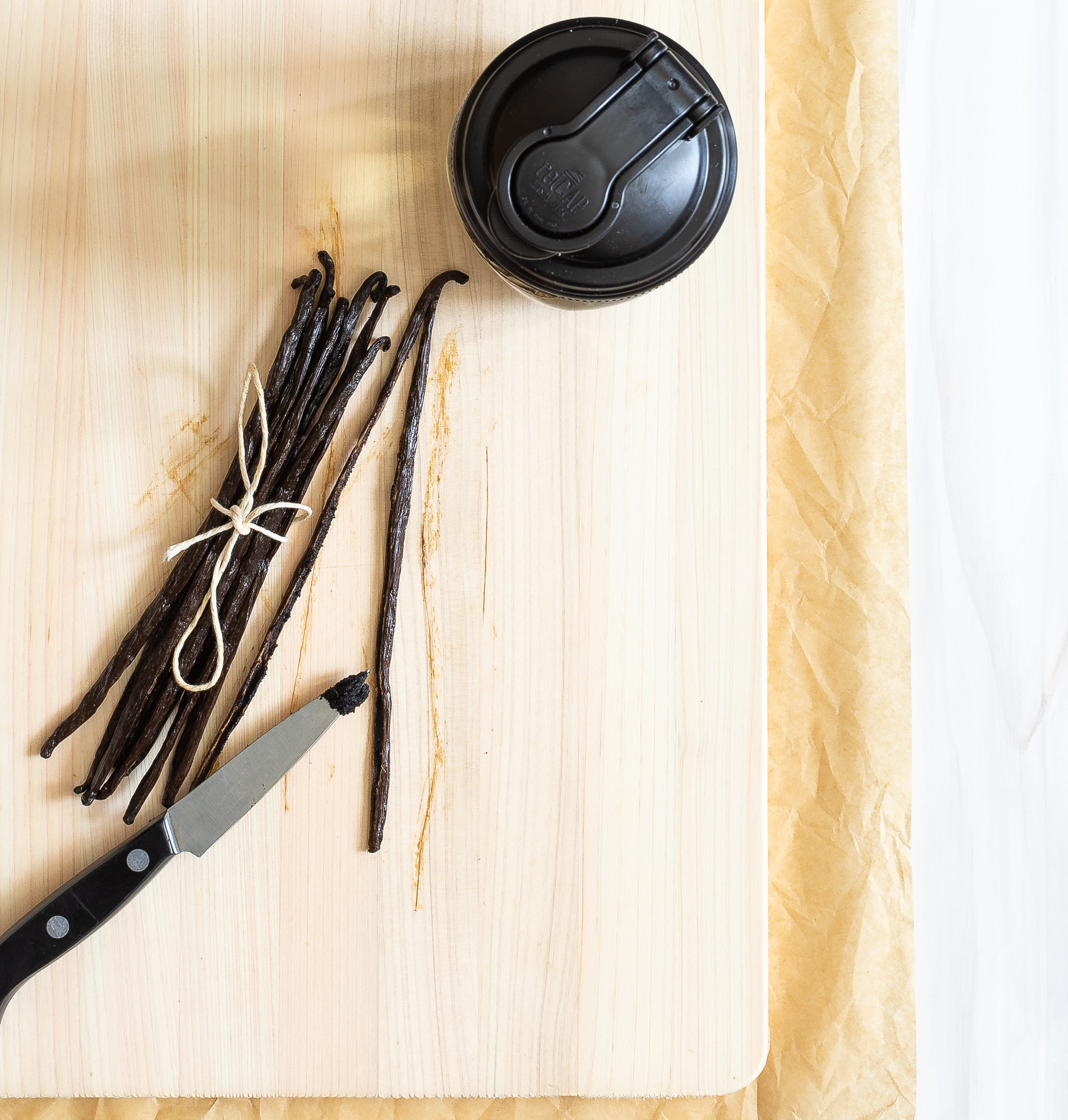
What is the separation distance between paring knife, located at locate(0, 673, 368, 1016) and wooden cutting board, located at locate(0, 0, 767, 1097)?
0.08ft

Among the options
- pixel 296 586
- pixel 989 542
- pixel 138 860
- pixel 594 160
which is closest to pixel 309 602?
pixel 296 586

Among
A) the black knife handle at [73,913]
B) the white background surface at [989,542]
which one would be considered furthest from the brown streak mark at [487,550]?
the white background surface at [989,542]

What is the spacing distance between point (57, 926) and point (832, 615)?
73 cm

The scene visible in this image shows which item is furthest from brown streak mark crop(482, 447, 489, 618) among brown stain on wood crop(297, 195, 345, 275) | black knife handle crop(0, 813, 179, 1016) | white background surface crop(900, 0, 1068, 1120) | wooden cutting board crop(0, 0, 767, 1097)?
white background surface crop(900, 0, 1068, 1120)

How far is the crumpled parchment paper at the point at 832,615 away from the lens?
32.4 inches

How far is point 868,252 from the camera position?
840 millimetres

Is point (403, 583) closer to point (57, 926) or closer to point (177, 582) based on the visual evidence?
point (177, 582)

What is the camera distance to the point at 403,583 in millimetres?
750

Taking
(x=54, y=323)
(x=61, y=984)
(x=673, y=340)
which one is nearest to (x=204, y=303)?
(x=54, y=323)

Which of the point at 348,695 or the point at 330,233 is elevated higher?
the point at 330,233

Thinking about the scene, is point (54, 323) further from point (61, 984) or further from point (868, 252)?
point (868, 252)

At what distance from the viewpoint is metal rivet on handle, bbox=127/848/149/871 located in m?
0.70

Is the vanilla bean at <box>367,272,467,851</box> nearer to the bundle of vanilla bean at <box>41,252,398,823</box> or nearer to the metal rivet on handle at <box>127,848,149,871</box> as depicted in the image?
the bundle of vanilla bean at <box>41,252,398,823</box>

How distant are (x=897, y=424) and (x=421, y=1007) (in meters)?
0.69
